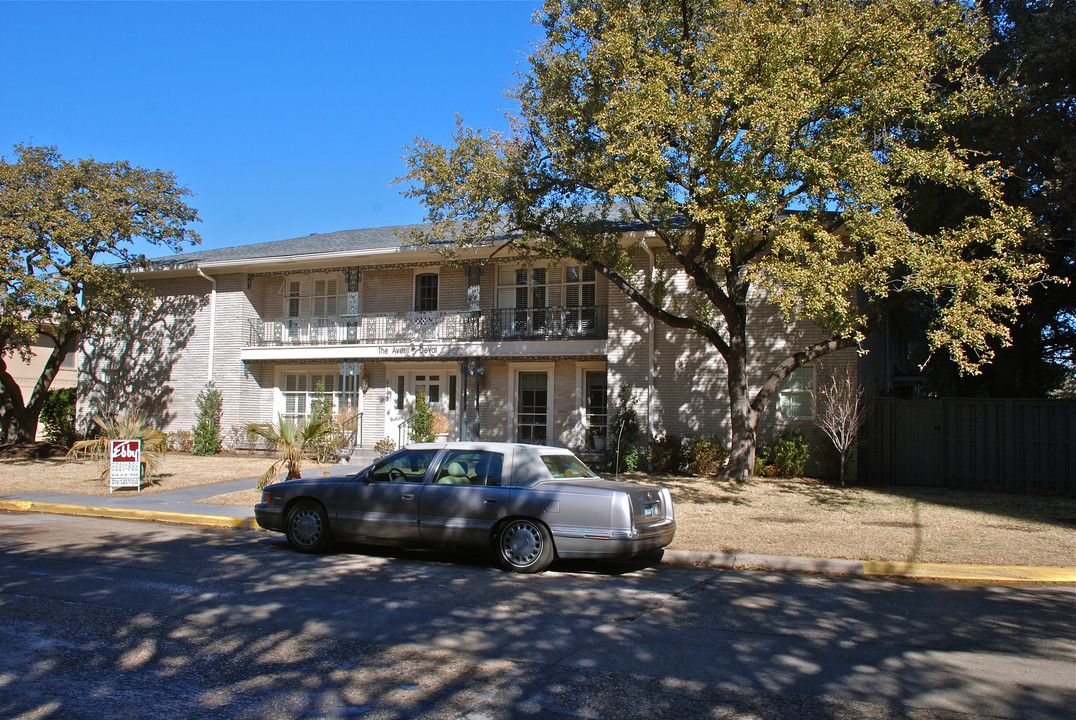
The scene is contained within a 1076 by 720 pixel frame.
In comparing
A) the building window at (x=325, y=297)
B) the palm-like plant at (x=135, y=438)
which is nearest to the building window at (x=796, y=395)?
the building window at (x=325, y=297)

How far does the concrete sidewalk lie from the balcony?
684cm

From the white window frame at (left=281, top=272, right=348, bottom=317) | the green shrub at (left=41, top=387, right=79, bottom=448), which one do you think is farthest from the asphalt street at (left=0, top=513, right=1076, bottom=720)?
the green shrub at (left=41, top=387, right=79, bottom=448)

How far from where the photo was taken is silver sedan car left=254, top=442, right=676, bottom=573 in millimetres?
8133

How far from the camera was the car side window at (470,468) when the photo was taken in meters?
8.80

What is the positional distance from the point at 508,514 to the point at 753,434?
28.7 feet

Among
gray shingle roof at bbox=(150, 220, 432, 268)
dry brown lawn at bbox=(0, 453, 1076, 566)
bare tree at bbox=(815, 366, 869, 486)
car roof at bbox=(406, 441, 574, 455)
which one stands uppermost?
gray shingle roof at bbox=(150, 220, 432, 268)

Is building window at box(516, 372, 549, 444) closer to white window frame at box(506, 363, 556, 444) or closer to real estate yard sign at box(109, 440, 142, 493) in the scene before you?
white window frame at box(506, 363, 556, 444)

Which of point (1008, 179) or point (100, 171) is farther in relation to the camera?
point (100, 171)

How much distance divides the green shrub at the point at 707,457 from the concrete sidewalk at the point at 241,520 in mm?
8182

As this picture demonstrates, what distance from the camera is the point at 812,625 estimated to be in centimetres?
632

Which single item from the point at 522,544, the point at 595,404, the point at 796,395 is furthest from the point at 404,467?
the point at 595,404

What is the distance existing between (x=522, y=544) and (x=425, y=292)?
1534 centimetres

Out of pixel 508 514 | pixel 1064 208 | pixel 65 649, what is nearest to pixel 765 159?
pixel 1064 208

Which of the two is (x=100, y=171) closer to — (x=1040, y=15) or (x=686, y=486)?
(x=686, y=486)
